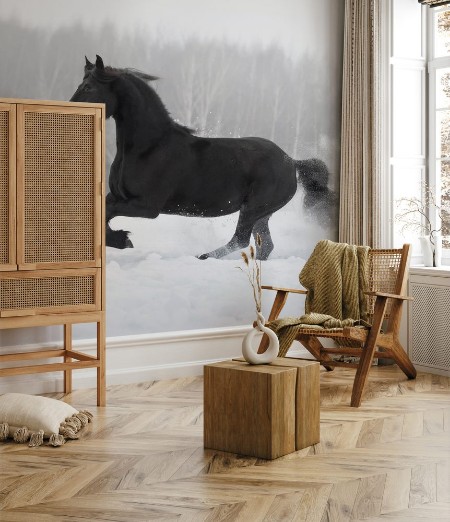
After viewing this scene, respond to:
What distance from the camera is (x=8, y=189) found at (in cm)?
480

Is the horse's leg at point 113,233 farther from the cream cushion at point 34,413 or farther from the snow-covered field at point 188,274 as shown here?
the cream cushion at point 34,413

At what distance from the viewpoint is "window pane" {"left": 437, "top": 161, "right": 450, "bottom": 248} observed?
659cm

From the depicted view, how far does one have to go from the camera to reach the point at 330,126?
6621mm

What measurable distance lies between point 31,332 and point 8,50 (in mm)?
1705

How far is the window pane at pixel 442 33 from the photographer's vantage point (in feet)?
21.6

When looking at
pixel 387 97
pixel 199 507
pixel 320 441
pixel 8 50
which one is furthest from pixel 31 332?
pixel 387 97

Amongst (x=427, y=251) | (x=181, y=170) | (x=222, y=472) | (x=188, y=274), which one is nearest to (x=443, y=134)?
(x=427, y=251)

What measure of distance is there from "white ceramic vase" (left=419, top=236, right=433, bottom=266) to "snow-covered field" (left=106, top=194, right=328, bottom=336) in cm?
82

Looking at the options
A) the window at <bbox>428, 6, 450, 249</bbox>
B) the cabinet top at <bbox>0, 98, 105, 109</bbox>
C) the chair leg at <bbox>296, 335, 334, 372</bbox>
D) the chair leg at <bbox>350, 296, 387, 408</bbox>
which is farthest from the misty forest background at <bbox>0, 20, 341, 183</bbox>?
the chair leg at <bbox>350, 296, 387, 408</bbox>

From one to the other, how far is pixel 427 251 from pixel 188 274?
1.74 metres

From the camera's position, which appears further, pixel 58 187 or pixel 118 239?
pixel 118 239

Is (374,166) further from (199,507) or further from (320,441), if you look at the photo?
(199,507)

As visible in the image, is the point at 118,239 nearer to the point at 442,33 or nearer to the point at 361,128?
the point at 361,128

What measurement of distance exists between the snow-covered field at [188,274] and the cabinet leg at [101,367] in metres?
0.56
